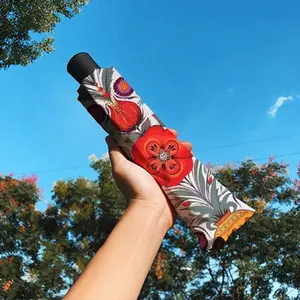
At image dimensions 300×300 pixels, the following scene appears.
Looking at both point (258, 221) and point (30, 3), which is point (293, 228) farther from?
point (30, 3)

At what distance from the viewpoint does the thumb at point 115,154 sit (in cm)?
106

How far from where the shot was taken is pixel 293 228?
27.3 ft

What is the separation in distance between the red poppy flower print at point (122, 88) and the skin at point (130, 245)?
0.21 metres

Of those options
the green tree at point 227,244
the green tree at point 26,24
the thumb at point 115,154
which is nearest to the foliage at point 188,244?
the green tree at point 227,244

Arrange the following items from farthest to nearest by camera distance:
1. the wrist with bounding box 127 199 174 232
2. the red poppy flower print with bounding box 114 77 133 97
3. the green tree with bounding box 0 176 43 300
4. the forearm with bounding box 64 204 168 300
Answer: the green tree with bounding box 0 176 43 300 < the red poppy flower print with bounding box 114 77 133 97 < the wrist with bounding box 127 199 174 232 < the forearm with bounding box 64 204 168 300

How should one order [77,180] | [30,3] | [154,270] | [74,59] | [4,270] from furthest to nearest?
[77,180] < [154,270] < [4,270] < [30,3] < [74,59]

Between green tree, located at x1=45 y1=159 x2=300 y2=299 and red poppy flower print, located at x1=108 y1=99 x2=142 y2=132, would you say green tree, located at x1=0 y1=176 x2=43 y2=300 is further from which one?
red poppy flower print, located at x1=108 y1=99 x2=142 y2=132

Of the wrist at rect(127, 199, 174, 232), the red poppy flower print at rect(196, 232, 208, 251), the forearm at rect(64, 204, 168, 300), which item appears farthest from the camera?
the red poppy flower print at rect(196, 232, 208, 251)

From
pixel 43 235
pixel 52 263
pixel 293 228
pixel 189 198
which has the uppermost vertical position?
pixel 293 228

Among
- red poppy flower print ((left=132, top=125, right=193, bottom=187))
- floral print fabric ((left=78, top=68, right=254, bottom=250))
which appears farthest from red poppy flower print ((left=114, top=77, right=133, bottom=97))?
red poppy flower print ((left=132, top=125, right=193, bottom=187))

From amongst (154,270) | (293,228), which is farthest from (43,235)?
(293,228)

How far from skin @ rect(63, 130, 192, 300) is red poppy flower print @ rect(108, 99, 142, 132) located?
0.11 meters

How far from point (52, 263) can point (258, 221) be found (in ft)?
13.2

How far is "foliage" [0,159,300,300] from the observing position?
8070 mm
